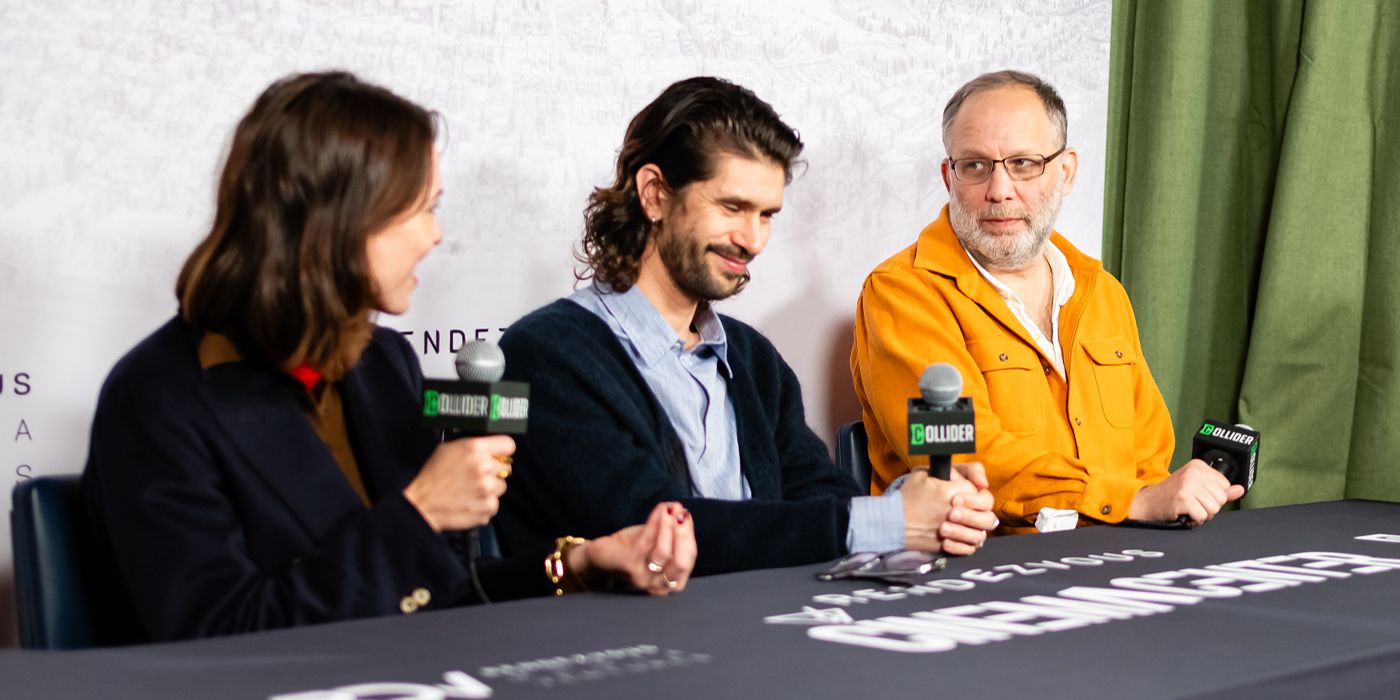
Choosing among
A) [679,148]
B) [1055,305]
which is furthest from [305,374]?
[1055,305]

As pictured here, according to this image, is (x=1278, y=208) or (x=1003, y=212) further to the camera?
(x=1278, y=208)

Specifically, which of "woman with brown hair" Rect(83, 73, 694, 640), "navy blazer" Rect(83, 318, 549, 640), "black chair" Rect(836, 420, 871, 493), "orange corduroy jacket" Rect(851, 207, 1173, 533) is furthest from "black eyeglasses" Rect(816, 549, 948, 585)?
"black chair" Rect(836, 420, 871, 493)

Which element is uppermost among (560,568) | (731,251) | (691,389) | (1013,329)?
(731,251)

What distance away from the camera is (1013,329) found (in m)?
2.81

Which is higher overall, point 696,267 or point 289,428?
point 696,267

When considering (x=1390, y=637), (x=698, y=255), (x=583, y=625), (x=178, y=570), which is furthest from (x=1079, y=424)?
(x=178, y=570)

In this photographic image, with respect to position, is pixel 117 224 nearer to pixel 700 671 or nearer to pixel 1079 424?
pixel 700 671

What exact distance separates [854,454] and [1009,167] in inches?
26.2

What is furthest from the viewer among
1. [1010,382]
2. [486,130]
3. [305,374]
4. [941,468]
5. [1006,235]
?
[1006,235]

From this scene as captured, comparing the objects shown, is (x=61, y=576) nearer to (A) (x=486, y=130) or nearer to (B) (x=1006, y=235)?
(A) (x=486, y=130)

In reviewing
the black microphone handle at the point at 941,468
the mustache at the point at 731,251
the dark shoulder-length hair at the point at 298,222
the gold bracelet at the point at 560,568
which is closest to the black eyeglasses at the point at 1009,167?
the mustache at the point at 731,251

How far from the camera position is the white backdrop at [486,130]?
2.17 metres

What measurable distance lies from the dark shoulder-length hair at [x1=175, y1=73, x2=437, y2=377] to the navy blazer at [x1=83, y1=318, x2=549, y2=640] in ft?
0.25

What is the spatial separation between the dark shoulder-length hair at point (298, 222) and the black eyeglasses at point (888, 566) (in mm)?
664
